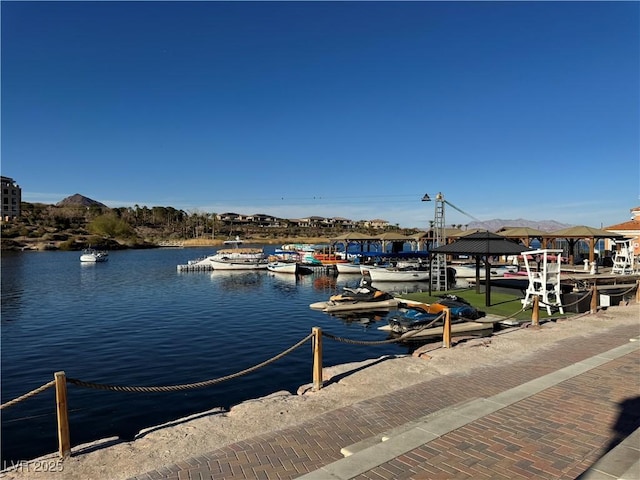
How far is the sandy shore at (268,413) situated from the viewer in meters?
5.66

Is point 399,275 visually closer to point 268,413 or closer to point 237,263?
point 237,263

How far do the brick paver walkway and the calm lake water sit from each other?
5217mm

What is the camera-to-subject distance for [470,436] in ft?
19.8

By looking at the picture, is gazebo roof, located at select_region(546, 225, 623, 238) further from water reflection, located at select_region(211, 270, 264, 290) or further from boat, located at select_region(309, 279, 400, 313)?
water reflection, located at select_region(211, 270, 264, 290)

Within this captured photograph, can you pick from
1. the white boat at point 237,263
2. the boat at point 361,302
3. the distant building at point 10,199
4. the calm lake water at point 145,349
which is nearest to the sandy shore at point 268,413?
the calm lake water at point 145,349

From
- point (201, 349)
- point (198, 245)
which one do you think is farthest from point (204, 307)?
point (198, 245)

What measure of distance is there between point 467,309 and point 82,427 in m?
14.6

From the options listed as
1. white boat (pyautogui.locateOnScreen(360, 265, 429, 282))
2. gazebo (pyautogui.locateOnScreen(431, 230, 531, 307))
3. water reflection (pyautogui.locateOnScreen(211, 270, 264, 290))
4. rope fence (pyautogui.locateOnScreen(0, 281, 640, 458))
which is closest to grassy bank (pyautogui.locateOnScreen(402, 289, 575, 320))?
gazebo (pyautogui.locateOnScreen(431, 230, 531, 307))

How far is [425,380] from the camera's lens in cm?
913

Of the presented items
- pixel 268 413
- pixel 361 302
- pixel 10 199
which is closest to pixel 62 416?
pixel 268 413

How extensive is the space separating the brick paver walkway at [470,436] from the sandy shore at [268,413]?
0.36 meters

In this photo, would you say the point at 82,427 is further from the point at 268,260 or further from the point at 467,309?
the point at 268,260

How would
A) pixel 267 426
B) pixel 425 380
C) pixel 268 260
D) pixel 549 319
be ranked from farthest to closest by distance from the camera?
pixel 268 260 → pixel 549 319 → pixel 425 380 → pixel 267 426

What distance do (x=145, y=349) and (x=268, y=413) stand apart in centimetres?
1198
